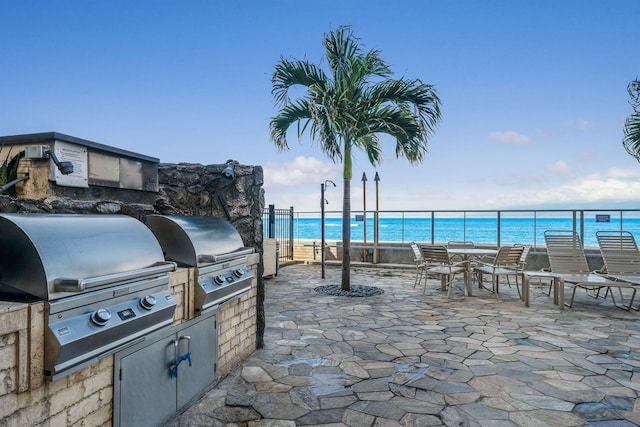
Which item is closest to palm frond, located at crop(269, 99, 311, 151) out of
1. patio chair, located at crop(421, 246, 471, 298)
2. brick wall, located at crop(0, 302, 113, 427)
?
patio chair, located at crop(421, 246, 471, 298)

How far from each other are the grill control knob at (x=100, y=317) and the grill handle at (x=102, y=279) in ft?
0.37

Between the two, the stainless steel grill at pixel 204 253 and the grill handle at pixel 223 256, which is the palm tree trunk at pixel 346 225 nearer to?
the grill handle at pixel 223 256

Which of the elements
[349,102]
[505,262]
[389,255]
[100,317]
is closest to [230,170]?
[100,317]

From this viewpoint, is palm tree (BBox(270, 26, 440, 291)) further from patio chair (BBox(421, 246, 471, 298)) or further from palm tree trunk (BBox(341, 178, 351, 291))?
patio chair (BBox(421, 246, 471, 298))

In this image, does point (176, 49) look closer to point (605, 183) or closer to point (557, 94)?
point (557, 94)

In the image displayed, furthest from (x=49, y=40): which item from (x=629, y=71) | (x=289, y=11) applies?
(x=629, y=71)

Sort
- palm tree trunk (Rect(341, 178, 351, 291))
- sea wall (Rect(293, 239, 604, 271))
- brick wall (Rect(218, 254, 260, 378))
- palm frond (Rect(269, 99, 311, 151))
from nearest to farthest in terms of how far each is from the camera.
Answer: brick wall (Rect(218, 254, 260, 378)) → palm frond (Rect(269, 99, 311, 151)) → palm tree trunk (Rect(341, 178, 351, 291)) → sea wall (Rect(293, 239, 604, 271))

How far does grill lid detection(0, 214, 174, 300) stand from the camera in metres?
1.45

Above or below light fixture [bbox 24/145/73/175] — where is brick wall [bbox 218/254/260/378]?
below

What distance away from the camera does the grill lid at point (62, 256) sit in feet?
4.75

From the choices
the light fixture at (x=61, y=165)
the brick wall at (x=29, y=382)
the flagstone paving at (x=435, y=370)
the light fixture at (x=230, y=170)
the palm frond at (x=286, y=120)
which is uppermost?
the palm frond at (x=286, y=120)

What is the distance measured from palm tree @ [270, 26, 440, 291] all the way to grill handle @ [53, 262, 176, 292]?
4.80 m

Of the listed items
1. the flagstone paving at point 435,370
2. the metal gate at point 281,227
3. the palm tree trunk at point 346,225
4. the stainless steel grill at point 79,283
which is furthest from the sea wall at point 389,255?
the stainless steel grill at point 79,283

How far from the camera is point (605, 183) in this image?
27.5 metres
